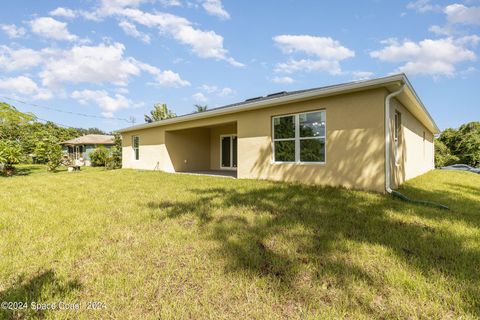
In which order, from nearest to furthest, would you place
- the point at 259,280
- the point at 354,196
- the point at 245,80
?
the point at 259,280 → the point at 354,196 → the point at 245,80

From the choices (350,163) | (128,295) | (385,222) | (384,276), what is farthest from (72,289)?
(350,163)

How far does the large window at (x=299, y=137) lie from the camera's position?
23.2 ft

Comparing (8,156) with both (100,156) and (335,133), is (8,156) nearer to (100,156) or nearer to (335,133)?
(100,156)

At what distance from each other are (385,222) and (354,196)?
1777 millimetres

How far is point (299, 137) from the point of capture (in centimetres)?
747

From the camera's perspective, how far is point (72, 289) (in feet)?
6.59

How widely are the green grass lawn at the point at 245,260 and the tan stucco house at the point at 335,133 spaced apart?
1.84 meters

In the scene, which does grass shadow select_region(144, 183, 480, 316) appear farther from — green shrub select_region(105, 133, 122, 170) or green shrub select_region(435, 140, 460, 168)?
green shrub select_region(435, 140, 460, 168)

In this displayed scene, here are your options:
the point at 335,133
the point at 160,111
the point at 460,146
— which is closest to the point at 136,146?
the point at 335,133

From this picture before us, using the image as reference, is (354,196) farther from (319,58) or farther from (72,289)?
(319,58)

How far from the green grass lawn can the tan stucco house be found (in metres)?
1.84

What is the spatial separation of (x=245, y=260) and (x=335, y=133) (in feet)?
→ 17.5

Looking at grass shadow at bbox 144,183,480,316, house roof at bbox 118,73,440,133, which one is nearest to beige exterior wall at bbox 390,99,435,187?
house roof at bbox 118,73,440,133

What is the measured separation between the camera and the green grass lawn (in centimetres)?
180
